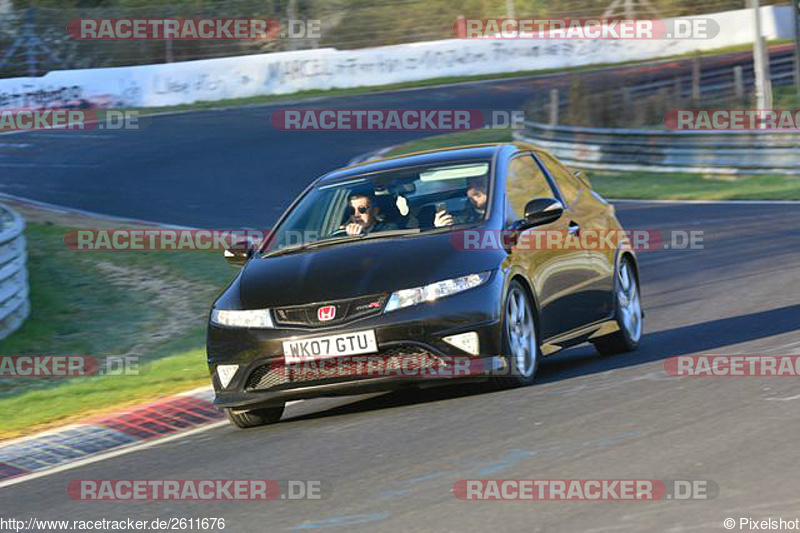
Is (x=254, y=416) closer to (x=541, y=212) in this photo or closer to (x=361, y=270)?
(x=361, y=270)

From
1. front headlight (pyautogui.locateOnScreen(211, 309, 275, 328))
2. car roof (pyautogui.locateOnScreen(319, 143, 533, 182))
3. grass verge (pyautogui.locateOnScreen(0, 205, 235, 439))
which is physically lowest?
grass verge (pyautogui.locateOnScreen(0, 205, 235, 439))

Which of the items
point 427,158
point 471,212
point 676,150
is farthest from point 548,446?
point 676,150

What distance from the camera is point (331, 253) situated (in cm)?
865

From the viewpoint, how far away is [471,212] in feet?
29.3

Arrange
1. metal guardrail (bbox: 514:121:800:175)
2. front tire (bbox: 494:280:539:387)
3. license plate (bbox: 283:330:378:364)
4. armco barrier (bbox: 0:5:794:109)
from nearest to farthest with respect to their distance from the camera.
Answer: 1. license plate (bbox: 283:330:378:364)
2. front tire (bbox: 494:280:539:387)
3. metal guardrail (bbox: 514:121:800:175)
4. armco barrier (bbox: 0:5:794:109)

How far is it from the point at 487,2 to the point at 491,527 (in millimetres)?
50808

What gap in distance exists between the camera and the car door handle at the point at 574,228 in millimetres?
9617

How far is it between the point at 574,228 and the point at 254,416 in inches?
98.3

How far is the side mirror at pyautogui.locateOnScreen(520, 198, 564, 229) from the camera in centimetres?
884

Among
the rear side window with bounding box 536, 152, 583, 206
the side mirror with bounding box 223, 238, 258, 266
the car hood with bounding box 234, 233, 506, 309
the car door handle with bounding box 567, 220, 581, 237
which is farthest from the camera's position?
the rear side window with bounding box 536, 152, 583, 206

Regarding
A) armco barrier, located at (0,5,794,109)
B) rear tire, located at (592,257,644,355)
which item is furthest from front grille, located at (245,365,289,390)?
armco barrier, located at (0,5,794,109)

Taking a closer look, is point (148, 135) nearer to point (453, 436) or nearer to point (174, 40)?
point (174, 40)

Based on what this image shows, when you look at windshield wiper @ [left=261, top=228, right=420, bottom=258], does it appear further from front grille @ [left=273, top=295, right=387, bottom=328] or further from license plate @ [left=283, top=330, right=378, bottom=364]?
license plate @ [left=283, top=330, right=378, bottom=364]

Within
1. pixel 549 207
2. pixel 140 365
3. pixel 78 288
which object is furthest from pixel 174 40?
pixel 549 207
